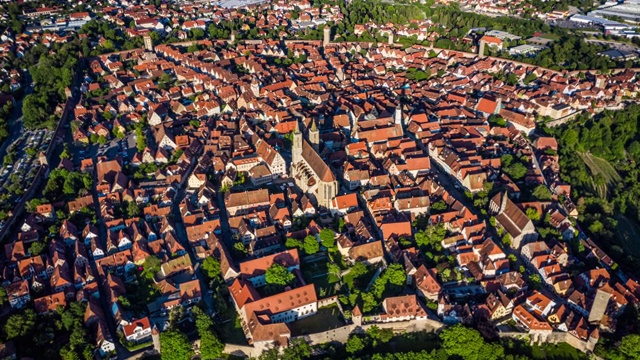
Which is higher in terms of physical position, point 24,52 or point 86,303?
point 24,52

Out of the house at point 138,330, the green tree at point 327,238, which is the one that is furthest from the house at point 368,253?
the house at point 138,330

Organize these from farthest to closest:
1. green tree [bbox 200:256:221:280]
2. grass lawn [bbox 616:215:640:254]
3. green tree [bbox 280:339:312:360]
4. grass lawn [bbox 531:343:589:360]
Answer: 1. grass lawn [bbox 616:215:640:254]
2. green tree [bbox 200:256:221:280]
3. grass lawn [bbox 531:343:589:360]
4. green tree [bbox 280:339:312:360]

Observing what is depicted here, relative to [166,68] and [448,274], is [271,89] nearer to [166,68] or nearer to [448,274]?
[166,68]

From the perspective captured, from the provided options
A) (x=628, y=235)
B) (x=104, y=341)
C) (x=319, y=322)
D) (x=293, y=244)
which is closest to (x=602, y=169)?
(x=628, y=235)

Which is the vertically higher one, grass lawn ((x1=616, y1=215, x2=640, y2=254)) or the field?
the field

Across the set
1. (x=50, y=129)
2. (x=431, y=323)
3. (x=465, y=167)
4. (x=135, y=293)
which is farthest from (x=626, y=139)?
(x=50, y=129)

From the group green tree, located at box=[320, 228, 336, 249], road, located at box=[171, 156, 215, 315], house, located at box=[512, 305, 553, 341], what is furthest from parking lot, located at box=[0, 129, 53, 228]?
house, located at box=[512, 305, 553, 341]

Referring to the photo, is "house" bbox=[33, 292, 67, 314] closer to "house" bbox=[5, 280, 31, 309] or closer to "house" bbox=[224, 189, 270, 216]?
"house" bbox=[5, 280, 31, 309]
